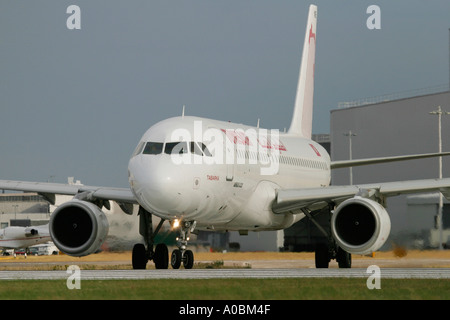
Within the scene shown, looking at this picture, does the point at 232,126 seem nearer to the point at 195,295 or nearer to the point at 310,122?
the point at 310,122

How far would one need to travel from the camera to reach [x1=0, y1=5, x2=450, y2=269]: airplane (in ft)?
79.7

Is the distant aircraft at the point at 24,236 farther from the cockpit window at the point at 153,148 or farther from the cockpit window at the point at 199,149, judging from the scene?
the cockpit window at the point at 153,148

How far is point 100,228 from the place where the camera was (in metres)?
26.8

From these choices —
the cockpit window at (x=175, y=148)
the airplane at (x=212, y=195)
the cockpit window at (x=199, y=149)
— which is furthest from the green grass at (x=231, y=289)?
the cockpit window at (x=199, y=149)

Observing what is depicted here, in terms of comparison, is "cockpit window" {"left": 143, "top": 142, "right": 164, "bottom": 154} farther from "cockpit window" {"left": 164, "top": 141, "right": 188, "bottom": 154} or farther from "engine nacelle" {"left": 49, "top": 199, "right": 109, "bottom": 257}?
"engine nacelle" {"left": 49, "top": 199, "right": 109, "bottom": 257}

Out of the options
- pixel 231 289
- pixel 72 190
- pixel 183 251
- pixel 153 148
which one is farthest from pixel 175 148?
pixel 231 289

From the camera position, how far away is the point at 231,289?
1623 cm

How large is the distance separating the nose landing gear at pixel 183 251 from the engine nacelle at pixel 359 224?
410 centimetres

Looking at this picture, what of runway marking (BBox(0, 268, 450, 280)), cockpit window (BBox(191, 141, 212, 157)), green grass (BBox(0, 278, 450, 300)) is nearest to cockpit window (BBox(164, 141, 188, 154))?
cockpit window (BBox(191, 141, 212, 157))

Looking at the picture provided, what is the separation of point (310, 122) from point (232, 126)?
11726 mm

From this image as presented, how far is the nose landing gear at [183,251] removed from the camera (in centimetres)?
2539

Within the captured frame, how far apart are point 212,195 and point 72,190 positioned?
18.7ft

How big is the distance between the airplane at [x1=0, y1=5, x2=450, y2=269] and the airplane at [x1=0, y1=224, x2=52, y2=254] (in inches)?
1362

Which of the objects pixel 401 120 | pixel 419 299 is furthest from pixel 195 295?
pixel 401 120
